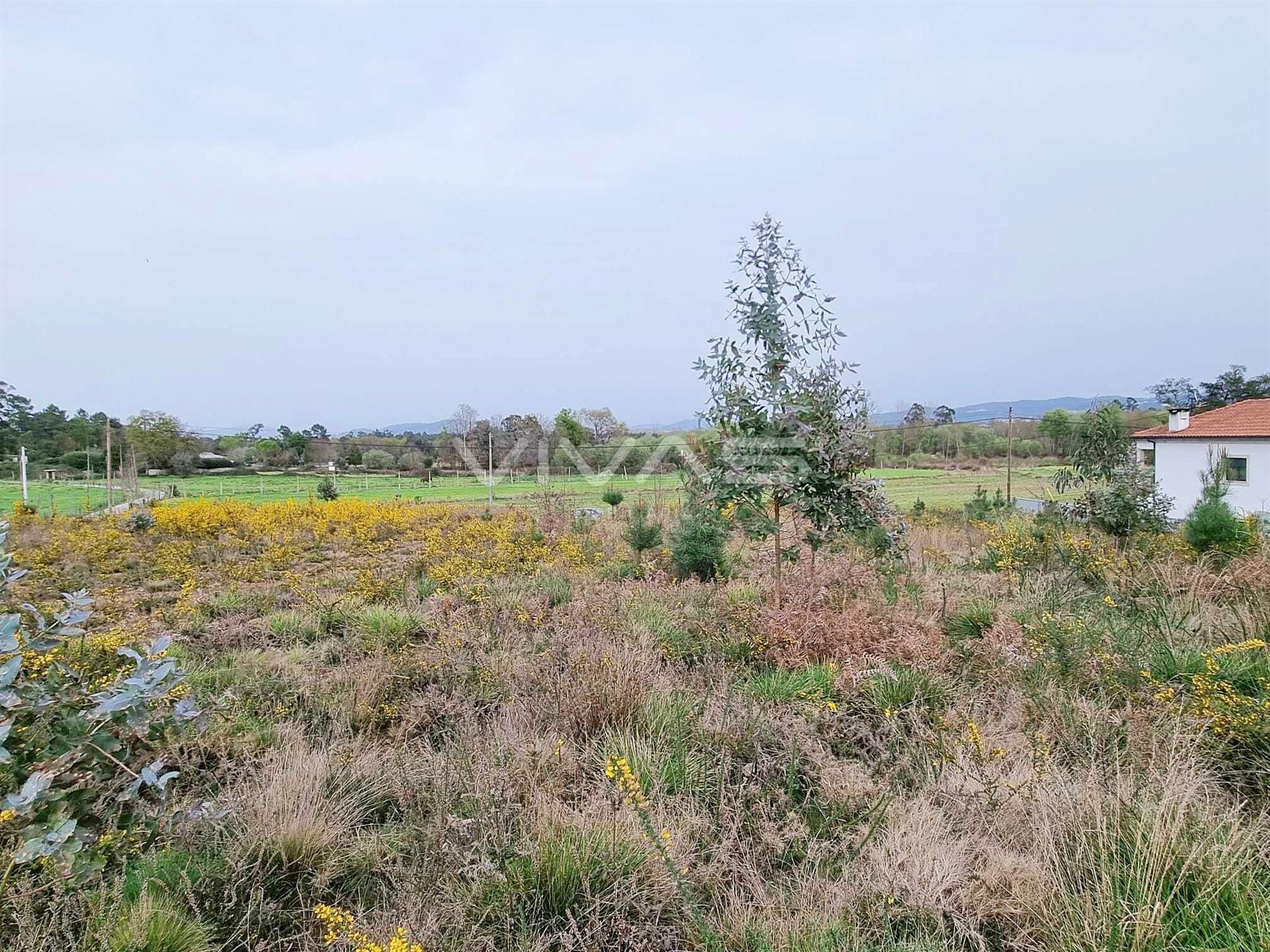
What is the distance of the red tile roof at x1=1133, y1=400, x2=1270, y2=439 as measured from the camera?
18.2 metres

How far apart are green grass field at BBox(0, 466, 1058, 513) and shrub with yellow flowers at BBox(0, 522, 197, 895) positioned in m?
12.6

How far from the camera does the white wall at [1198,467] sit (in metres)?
17.7

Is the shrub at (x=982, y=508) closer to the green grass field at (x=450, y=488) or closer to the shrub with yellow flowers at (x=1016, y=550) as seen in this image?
the green grass field at (x=450, y=488)

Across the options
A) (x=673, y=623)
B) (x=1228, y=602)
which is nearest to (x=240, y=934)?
(x=673, y=623)

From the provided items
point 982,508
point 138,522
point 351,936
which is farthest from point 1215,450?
point 138,522

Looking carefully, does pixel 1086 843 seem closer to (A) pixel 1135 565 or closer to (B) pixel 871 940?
(B) pixel 871 940

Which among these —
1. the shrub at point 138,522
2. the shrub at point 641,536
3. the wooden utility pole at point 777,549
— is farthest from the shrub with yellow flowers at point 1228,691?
the shrub at point 138,522

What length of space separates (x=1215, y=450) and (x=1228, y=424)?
199 cm

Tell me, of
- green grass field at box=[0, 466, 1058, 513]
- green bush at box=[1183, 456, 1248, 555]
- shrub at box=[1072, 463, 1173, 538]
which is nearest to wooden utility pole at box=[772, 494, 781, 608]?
green bush at box=[1183, 456, 1248, 555]

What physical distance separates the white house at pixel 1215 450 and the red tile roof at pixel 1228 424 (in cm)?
2

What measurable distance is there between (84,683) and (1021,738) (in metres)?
4.03

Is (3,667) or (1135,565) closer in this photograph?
(3,667)

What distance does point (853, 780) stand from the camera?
2418 millimetres

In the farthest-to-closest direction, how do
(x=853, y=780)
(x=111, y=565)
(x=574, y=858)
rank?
(x=111, y=565)
(x=853, y=780)
(x=574, y=858)
